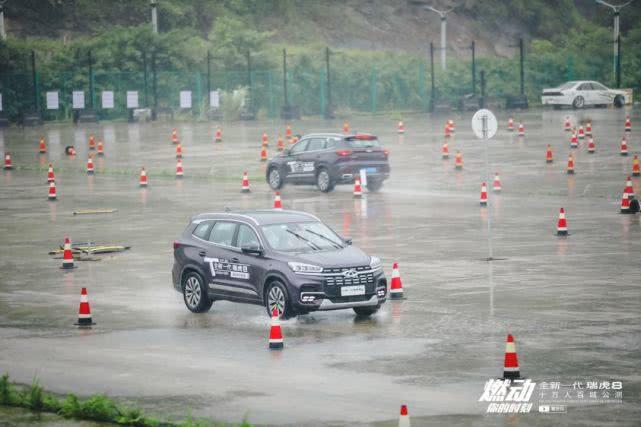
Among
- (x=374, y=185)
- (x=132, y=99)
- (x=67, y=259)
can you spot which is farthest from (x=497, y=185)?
(x=132, y=99)

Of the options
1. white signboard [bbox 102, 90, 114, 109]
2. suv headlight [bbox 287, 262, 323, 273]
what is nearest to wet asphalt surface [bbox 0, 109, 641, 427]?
suv headlight [bbox 287, 262, 323, 273]

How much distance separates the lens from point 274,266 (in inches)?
733

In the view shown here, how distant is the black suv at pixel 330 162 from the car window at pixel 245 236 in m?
17.4

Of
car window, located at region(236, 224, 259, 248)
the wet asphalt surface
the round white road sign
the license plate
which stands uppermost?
the round white road sign

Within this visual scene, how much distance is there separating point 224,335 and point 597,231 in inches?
484

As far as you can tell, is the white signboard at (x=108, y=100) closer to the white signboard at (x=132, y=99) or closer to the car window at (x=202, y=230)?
the white signboard at (x=132, y=99)

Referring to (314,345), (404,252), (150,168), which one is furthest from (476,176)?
(314,345)

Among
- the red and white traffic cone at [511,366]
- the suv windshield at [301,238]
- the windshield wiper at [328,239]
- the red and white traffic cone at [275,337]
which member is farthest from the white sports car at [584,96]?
the red and white traffic cone at [511,366]

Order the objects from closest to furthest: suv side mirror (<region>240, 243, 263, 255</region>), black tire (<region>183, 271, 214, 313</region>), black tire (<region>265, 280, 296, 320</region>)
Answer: black tire (<region>265, 280, 296, 320</region>) < suv side mirror (<region>240, 243, 263, 255</region>) < black tire (<region>183, 271, 214, 313</region>)

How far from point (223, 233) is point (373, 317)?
2.72m

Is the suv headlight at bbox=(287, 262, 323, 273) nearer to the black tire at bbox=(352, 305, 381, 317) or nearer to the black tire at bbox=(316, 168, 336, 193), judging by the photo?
the black tire at bbox=(352, 305, 381, 317)

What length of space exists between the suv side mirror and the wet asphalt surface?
37.6 inches

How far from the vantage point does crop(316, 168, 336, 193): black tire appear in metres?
37.1

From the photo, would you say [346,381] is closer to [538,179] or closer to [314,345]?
[314,345]
